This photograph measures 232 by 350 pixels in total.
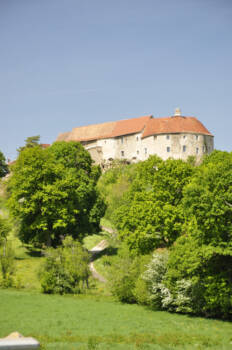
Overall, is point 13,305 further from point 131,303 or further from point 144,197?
point 144,197

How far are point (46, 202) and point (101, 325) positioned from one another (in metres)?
21.0

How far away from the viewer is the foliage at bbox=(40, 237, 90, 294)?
3141 centimetres

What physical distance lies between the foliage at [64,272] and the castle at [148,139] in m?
56.5

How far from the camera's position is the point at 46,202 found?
41.3 meters

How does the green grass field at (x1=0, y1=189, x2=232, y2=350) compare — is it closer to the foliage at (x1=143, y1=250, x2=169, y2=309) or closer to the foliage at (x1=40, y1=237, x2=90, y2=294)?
the foliage at (x1=143, y1=250, x2=169, y2=309)

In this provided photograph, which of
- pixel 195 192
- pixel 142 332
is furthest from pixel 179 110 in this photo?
pixel 142 332

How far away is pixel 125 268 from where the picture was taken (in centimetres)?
3008

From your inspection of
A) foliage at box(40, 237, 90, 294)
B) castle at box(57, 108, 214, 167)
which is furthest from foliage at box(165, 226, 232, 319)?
castle at box(57, 108, 214, 167)

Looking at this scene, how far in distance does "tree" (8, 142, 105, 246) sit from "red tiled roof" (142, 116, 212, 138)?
4500cm

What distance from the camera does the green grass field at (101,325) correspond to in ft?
60.2

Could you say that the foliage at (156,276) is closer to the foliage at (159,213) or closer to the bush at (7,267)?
the foliage at (159,213)

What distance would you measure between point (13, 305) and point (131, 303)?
350 inches

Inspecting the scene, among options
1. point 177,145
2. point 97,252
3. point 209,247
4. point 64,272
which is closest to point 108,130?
point 177,145

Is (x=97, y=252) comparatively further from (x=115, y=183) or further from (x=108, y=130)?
(x=108, y=130)
